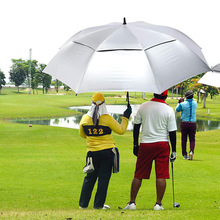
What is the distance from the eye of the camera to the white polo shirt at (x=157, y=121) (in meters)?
6.52

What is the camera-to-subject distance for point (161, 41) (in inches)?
249

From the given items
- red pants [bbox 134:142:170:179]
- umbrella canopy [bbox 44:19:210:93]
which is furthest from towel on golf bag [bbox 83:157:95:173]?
umbrella canopy [bbox 44:19:210:93]

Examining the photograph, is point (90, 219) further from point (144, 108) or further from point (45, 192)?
point (45, 192)

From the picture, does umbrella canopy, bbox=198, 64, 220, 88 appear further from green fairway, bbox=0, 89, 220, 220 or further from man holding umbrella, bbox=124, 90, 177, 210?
green fairway, bbox=0, 89, 220, 220

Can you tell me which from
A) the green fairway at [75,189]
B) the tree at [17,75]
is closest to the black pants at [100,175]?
the green fairway at [75,189]

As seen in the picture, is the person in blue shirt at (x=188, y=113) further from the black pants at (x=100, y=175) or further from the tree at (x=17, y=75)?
the tree at (x=17, y=75)

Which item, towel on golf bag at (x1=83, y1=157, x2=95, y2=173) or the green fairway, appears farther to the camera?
towel on golf bag at (x1=83, y1=157, x2=95, y2=173)

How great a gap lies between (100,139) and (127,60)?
1393 mm

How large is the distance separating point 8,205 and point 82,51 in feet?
10.2

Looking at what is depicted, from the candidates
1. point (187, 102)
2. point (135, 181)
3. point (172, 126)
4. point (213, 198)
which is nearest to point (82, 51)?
point (172, 126)

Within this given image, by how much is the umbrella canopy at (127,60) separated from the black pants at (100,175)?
124 centimetres

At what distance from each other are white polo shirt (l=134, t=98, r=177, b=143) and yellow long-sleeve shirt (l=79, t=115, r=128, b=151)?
41cm

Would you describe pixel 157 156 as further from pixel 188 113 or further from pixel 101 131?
pixel 188 113

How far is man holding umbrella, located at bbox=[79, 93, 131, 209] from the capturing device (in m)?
6.47
